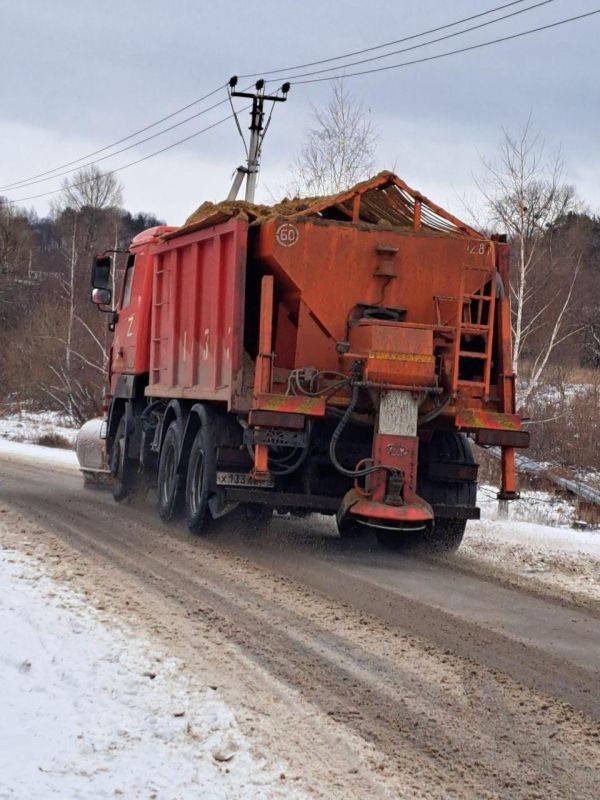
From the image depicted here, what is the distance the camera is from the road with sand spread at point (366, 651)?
4539 millimetres

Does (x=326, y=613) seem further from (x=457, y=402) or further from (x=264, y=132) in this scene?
(x=264, y=132)

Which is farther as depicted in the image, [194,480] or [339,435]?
[194,480]

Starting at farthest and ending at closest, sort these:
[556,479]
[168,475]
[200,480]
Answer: [556,479] → [168,475] → [200,480]

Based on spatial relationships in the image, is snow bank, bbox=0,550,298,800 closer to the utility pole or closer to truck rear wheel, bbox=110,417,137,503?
truck rear wheel, bbox=110,417,137,503

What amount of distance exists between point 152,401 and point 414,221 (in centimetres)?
439

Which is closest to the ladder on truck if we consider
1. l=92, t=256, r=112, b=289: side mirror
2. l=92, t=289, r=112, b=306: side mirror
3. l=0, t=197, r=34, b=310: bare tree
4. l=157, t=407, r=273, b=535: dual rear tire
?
l=157, t=407, r=273, b=535: dual rear tire

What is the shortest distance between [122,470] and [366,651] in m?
8.33

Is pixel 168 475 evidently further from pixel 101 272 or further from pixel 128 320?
pixel 101 272

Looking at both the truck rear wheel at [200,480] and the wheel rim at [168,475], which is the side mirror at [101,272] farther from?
the truck rear wheel at [200,480]

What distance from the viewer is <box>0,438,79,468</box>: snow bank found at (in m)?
20.8

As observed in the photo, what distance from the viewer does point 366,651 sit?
6.37 m

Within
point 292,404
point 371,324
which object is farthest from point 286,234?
point 292,404

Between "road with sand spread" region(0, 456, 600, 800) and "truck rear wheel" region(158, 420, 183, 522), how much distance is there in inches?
26.4

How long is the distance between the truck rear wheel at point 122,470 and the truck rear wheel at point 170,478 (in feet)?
5.32
